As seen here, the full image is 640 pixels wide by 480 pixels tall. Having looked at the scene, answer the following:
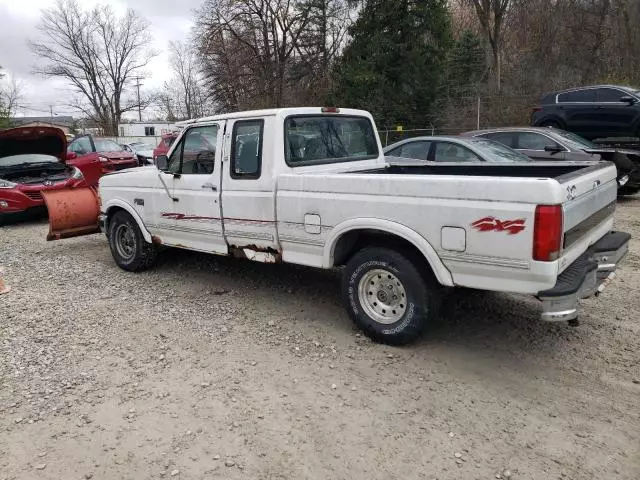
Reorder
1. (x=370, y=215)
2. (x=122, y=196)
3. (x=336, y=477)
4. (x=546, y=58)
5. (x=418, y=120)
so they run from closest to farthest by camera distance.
→ (x=336, y=477) → (x=370, y=215) → (x=122, y=196) → (x=418, y=120) → (x=546, y=58)

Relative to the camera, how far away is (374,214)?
4.04 meters

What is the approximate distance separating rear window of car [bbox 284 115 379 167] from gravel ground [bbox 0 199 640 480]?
1.49 m

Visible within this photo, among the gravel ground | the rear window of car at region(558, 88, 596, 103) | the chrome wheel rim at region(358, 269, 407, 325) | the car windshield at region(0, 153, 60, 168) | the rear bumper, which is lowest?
the gravel ground

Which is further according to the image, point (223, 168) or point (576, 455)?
point (223, 168)

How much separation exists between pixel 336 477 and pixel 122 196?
15.9ft

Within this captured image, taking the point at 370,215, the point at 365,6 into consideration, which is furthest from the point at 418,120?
the point at 370,215

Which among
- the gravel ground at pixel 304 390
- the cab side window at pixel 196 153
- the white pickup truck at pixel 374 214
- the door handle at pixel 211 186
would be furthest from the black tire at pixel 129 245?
the door handle at pixel 211 186

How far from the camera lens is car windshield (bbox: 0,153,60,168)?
1055 centimetres

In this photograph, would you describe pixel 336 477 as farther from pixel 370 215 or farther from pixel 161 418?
pixel 370 215

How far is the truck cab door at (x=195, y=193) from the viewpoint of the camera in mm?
5301

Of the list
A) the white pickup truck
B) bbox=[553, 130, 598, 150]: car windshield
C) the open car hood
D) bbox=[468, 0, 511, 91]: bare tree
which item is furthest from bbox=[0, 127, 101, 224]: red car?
bbox=[468, 0, 511, 91]: bare tree

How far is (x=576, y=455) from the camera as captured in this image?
291 centimetres

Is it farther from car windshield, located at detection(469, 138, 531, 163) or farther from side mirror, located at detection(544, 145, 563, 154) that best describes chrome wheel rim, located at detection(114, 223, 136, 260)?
side mirror, located at detection(544, 145, 563, 154)

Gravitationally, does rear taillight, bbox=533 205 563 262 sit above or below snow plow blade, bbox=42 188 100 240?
above
